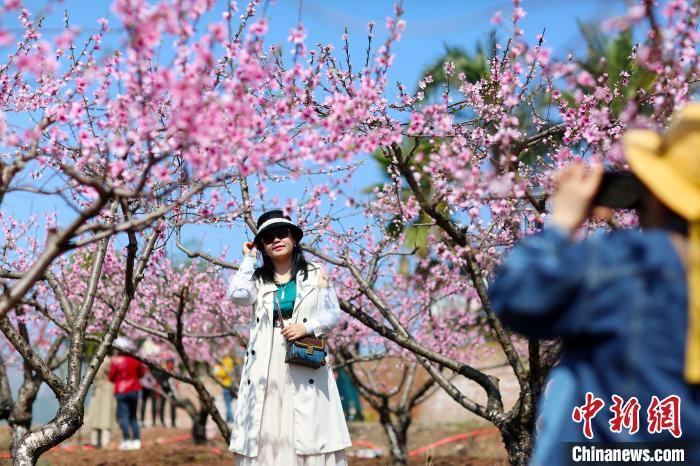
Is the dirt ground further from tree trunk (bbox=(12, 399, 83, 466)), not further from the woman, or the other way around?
the woman

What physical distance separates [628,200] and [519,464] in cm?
325

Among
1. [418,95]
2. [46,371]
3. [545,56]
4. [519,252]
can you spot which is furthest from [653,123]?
[46,371]

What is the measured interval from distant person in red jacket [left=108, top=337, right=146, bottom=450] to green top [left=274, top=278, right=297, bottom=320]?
6330 mm

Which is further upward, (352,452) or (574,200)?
(574,200)

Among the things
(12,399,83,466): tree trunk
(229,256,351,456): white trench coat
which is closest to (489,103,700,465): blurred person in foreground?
(229,256,351,456): white trench coat

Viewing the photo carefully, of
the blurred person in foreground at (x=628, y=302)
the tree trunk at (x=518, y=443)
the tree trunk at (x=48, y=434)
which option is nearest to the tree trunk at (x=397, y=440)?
the tree trunk at (x=518, y=443)

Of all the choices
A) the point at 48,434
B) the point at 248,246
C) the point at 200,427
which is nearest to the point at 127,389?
the point at 200,427

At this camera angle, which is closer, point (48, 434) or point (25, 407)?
point (48, 434)

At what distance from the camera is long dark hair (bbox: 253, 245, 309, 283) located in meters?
5.11

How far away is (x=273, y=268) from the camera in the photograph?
17.0 ft

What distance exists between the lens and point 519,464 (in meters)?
5.41

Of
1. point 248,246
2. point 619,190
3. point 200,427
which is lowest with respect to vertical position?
point 619,190

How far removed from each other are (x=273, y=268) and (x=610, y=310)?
330 cm

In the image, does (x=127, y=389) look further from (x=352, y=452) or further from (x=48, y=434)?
(x=48, y=434)
